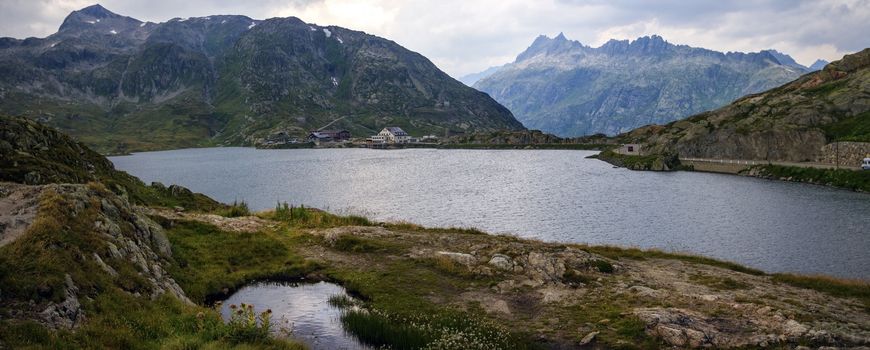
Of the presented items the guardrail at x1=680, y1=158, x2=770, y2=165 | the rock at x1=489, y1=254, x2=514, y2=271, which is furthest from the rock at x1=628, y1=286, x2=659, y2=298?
the guardrail at x1=680, y1=158, x2=770, y2=165

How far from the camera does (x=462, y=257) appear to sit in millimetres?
38688

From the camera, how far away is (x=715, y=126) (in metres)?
182

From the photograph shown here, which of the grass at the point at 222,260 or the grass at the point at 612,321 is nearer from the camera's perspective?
the grass at the point at 612,321

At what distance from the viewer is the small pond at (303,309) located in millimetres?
25547

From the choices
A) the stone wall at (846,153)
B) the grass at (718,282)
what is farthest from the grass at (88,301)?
the stone wall at (846,153)

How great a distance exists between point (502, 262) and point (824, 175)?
11878cm

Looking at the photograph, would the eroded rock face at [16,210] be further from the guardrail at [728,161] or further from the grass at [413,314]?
the guardrail at [728,161]

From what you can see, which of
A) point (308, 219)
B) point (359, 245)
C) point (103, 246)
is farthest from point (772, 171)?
point (103, 246)

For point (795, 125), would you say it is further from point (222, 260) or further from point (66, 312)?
point (66, 312)

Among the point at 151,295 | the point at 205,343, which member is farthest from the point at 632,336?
the point at 151,295

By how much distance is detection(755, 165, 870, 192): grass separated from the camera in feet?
349

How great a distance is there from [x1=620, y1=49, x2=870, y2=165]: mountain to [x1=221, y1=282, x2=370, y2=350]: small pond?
460ft

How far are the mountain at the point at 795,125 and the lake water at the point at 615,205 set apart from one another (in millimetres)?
21993

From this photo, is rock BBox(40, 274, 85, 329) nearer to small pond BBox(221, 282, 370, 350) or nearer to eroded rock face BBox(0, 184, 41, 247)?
eroded rock face BBox(0, 184, 41, 247)
